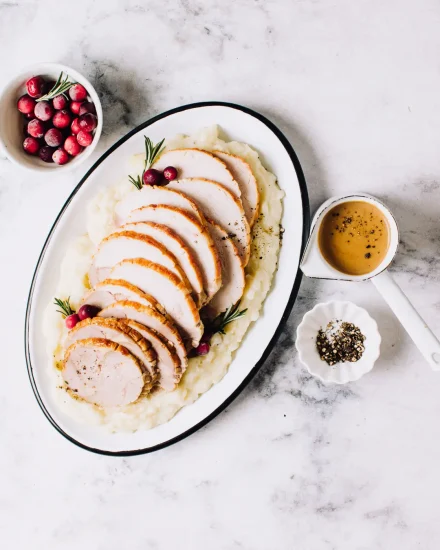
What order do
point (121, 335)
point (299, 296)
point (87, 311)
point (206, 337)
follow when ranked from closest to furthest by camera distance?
point (121, 335), point (87, 311), point (206, 337), point (299, 296)

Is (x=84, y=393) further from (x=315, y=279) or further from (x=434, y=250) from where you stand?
(x=434, y=250)

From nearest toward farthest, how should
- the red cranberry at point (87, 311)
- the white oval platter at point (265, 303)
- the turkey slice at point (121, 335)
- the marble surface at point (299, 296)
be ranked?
the turkey slice at point (121, 335), the red cranberry at point (87, 311), the white oval platter at point (265, 303), the marble surface at point (299, 296)

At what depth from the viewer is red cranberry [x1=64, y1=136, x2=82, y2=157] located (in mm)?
2816

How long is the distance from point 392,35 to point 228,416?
84.4 inches

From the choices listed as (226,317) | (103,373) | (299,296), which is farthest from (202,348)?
(299,296)

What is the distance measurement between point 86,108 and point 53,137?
0.22m

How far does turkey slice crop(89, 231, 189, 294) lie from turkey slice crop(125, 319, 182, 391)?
11.1 inches

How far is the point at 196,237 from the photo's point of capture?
2625mm

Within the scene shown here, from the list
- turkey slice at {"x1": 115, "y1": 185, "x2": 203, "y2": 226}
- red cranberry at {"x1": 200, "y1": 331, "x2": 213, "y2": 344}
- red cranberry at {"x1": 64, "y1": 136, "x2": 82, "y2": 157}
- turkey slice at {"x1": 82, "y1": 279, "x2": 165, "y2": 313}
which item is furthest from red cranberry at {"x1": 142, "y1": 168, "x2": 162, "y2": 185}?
red cranberry at {"x1": 200, "y1": 331, "x2": 213, "y2": 344}

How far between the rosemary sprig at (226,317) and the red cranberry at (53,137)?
118 cm

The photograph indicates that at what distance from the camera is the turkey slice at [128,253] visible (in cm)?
258

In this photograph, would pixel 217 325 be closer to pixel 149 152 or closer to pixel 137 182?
pixel 137 182

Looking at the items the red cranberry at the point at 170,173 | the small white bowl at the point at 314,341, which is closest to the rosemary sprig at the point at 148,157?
the red cranberry at the point at 170,173

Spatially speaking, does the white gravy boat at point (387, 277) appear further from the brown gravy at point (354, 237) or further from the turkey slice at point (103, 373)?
the turkey slice at point (103, 373)
